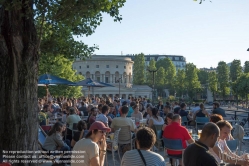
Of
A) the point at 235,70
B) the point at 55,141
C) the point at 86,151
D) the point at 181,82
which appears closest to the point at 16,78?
the point at 55,141

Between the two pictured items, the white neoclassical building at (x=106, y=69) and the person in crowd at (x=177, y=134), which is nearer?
the person in crowd at (x=177, y=134)

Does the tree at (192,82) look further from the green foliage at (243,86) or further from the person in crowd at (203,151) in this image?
the person in crowd at (203,151)

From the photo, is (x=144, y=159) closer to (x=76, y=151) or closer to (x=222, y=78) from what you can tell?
(x=76, y=151)

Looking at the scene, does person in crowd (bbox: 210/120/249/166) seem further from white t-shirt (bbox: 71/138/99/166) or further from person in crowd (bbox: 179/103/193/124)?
person in crowd (bbox: 179/103/193/124)

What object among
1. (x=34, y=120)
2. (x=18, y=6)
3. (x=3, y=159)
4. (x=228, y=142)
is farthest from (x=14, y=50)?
(x=228, y=142)

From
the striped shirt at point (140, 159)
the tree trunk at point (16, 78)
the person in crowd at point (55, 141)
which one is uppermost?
the tree trunk at point (16, 78)

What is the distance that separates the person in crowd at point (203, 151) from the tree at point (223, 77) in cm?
7816

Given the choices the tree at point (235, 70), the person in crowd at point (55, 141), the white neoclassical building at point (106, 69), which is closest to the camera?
the person in crowd at point (55, 141)

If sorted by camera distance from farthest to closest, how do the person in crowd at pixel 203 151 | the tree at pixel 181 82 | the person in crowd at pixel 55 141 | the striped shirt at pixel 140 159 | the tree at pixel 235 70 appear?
the tree at pixel 181 82, the tree at pixel 235 70, the person in crowd at pixel 55 141, the person in crowd at pixel 203 151, the striped shirt at pixel 140 159

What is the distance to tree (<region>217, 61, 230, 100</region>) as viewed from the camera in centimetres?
7946

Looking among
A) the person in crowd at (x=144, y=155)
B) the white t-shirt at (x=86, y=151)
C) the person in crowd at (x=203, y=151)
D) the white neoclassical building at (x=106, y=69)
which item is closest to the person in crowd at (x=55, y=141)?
the white t-shirt at (x=86, y=151)

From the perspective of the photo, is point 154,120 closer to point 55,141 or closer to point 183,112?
point 55,141

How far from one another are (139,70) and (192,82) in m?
27.2

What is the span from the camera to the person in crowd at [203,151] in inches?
166
